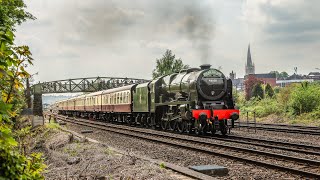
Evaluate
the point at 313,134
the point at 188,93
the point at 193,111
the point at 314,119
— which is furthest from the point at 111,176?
the point at 314,119

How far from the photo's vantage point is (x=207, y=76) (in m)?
19.1

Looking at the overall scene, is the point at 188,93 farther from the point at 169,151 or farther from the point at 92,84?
the point at 92,84

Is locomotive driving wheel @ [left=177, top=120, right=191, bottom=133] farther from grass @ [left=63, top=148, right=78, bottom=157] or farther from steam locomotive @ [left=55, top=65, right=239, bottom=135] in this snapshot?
grass @ [left=63, top=148, right=78, bottom=157]

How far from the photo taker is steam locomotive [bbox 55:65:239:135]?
1830 centimetres

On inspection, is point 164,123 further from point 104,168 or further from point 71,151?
point 104,168

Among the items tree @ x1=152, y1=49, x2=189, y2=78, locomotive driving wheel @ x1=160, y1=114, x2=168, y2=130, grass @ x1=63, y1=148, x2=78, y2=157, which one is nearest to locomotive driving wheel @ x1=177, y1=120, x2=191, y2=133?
locomotive driving wheel @ x1=160, y1=114, x2=168, y2=130

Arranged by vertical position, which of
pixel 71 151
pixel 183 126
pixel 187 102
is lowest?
pixel 71 151

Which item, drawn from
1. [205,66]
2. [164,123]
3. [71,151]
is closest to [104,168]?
[71,151]

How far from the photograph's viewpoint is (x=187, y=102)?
1867 cm

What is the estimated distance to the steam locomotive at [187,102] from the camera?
1830cm

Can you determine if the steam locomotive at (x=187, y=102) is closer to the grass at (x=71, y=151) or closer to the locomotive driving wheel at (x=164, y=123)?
the locomotive driving wheel at (x=164, y=123)

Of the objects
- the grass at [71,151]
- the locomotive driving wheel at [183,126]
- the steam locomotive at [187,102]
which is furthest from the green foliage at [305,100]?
the grass at [71,151]

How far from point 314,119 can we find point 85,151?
2099 centimetres

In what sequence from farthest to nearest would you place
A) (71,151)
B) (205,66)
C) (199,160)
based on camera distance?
(205,66)
(71,151)
(199,160)
